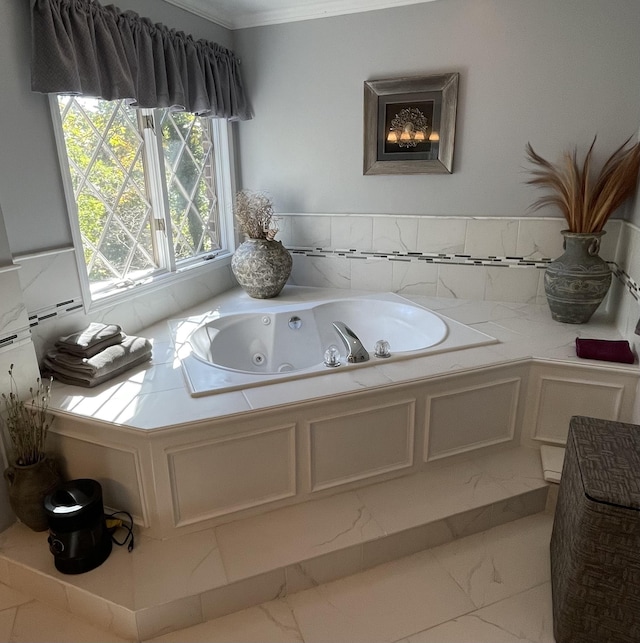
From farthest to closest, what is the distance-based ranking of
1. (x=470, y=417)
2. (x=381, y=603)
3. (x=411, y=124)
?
(x=411, y=124), (x=470, y=417), (x=381, y=603)

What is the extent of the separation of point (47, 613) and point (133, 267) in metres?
1.76

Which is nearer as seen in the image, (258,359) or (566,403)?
(566,403)

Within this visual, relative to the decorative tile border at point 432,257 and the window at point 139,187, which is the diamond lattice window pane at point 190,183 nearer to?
the window at point 139,187

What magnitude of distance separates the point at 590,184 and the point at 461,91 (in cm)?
94

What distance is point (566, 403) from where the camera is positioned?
2369 millimetres

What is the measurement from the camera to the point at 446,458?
231 centimetres

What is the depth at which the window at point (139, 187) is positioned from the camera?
241cm

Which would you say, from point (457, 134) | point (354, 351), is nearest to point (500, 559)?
point (354, 351)

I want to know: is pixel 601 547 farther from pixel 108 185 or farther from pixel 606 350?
pixel 108 185

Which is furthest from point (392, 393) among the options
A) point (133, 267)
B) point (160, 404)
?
point (133, 267)

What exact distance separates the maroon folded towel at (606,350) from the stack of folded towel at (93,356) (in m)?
2.08

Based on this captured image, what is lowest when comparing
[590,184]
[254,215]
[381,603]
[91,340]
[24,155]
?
[381,603]

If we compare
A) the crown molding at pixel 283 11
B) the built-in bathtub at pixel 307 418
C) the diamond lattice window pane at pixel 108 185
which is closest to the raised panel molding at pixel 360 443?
the built-in bathtub at pixel 307 418

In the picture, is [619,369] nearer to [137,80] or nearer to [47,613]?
[47,613]
